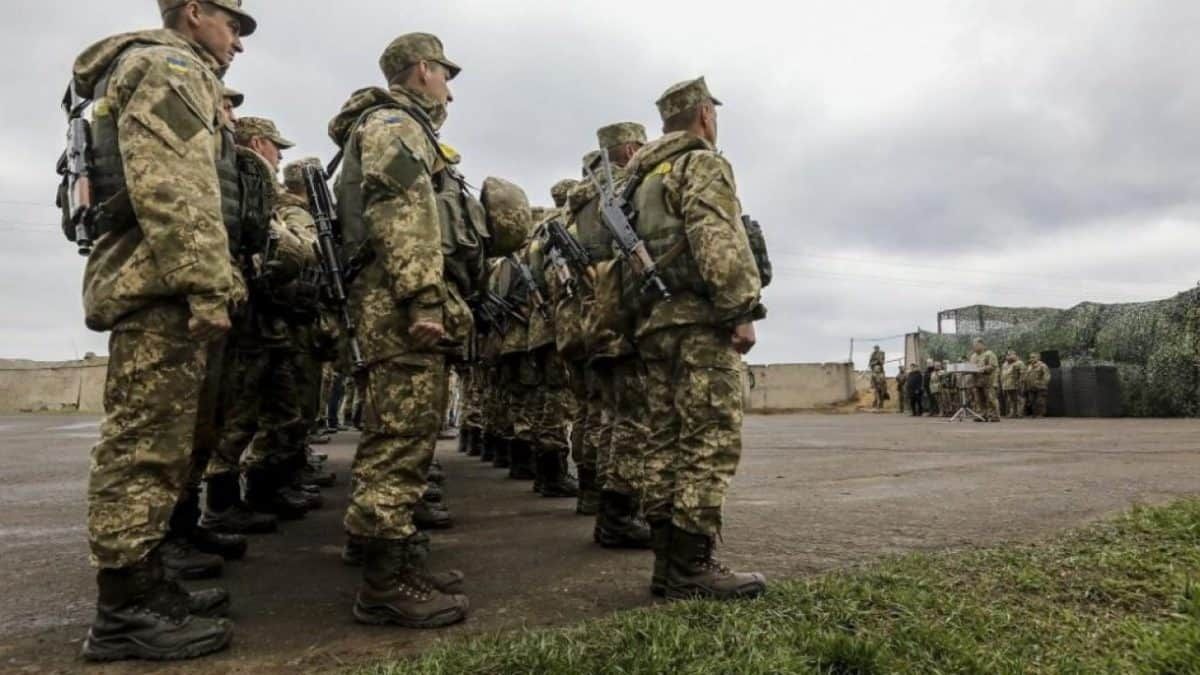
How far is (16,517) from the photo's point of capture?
4.91 metres

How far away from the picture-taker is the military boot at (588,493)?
16.8ft

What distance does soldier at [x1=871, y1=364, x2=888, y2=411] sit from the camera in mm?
29328

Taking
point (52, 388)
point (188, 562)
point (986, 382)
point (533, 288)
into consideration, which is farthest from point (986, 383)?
point (52, 388)

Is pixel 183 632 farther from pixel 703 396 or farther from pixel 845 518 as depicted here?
pixel 845 518

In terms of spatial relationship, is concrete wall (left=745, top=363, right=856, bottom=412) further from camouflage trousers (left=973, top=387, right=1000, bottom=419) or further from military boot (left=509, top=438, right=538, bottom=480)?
military boot (left=509, top=438, right=538, bottom=480)

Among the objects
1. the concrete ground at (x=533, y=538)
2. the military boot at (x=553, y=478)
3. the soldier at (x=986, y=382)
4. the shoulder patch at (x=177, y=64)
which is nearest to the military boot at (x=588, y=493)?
the concrete ground at (x=533, y=538)

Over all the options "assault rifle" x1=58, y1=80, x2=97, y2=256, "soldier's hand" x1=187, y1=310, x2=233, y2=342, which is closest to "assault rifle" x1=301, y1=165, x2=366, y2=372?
"soldier's hand" x1=187, y1=310, x2=233, y2=342

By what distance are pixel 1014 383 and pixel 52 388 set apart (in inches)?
1300

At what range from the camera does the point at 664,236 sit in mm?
3424

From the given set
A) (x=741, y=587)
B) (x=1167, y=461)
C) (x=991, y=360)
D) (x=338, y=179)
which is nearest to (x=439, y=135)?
(x=338, y=179)

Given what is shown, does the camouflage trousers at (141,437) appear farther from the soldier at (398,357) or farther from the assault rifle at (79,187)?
the soldier at (398,357)

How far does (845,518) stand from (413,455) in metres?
2.89

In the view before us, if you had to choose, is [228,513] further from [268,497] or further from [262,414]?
[262,414]

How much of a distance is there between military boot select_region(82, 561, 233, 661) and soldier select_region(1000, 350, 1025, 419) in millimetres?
21976
